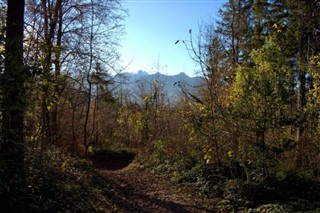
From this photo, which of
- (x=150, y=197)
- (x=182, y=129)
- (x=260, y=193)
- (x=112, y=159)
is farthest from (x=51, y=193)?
(x=112, y=159)

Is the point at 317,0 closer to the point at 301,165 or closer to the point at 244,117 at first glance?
the point at 244,117

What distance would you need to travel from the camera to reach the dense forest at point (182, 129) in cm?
527

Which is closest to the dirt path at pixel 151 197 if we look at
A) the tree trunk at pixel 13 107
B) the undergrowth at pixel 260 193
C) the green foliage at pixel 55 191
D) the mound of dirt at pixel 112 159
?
the undergrowth at pixel 260 193

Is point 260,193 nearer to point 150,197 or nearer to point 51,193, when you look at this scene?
point 150,197

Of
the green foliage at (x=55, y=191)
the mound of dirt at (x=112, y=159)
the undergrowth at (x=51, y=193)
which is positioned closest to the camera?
the undergrowth at (x=51, y=193)

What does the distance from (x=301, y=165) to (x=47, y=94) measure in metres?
7.56

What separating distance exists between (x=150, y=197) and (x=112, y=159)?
10249mm

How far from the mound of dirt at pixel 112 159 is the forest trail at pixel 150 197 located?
641 centimetres

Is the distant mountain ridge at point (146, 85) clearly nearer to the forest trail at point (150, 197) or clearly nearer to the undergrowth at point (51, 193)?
the forest trail at point (150, 197)

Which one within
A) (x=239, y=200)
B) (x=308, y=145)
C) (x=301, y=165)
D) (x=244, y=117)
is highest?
(x=244, y=117)

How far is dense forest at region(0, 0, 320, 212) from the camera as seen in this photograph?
5.27 meters

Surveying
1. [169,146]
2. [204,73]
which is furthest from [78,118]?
[204,73]

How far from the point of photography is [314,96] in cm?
908

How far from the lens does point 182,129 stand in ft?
47.4
